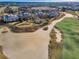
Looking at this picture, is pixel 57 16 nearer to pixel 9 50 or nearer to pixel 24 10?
pixel 24 10

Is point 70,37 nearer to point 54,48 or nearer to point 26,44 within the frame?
point 54,48

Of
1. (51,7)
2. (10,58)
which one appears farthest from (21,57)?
(51,7)

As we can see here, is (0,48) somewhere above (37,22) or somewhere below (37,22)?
below

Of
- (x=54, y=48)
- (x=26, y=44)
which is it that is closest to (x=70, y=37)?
(x=54, y=48)
